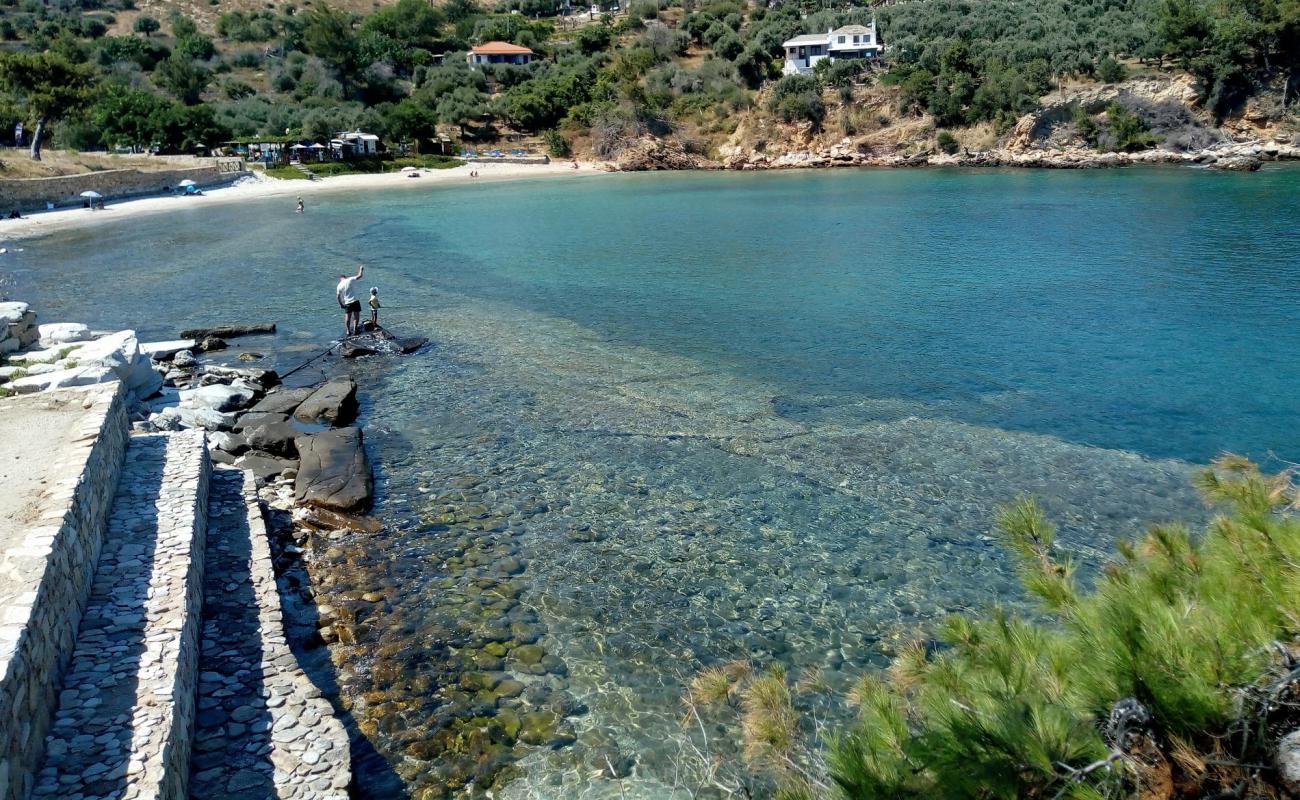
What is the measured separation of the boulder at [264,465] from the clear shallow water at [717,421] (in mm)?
1884

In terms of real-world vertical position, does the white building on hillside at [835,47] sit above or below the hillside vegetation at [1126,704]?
above

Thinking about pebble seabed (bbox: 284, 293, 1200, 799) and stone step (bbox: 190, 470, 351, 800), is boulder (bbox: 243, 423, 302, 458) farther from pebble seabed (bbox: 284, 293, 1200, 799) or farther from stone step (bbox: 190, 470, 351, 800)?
stone step (bbox: 190, 470, 351, 800)

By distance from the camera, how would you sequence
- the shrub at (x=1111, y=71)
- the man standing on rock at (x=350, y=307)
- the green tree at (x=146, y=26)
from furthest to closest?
1. the green tree at (x=146, y=26)
2. the shrub at (x=1111, y=71)
3. the man standing on rock at (x=350, y=307)

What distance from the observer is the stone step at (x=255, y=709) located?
23.8 ft

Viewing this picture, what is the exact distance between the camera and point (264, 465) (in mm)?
15430

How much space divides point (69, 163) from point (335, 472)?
59321 mm

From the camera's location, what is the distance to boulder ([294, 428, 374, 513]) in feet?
45.5

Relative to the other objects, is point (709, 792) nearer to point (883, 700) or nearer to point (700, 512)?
point (883, 700)

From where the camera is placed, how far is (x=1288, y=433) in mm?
15977

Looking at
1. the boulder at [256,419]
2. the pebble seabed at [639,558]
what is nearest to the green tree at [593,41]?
the pebble seabed at [639,558]

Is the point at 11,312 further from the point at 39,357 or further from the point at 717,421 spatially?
the point at 717,421

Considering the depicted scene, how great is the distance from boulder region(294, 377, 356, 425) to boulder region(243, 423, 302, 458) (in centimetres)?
136

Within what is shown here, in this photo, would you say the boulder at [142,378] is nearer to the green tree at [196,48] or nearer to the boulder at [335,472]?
the boulder at [335,472]

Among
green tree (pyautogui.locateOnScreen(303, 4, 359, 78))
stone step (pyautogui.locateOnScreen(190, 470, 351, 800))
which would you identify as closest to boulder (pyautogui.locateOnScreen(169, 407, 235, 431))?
stone step (pyautogui.locateOnScreen(190, 470, 351, 800))
